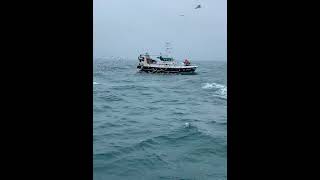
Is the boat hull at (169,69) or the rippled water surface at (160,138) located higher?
the boat hull at (169,69)

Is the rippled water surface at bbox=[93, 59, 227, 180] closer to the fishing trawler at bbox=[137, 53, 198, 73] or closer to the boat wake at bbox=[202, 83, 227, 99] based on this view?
the boat wake at bbox=[202, 83, 227, 99]

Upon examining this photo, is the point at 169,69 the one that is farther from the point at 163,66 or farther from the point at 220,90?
the point at 220,90

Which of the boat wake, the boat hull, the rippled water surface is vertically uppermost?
the boat hull

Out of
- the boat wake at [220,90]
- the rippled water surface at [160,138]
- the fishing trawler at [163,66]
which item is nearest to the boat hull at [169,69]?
the fishing trawler at [163,66]

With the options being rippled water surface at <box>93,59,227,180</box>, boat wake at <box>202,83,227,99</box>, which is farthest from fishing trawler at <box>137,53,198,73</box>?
rippled water surface at <box>93,59,227,180</box>

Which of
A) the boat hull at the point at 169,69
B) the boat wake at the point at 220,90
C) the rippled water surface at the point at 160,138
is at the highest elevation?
the boat hull at the point at 169,69

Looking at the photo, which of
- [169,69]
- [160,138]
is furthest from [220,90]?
[160,138]

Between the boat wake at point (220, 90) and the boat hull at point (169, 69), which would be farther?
the boat hull at point (169, 69)

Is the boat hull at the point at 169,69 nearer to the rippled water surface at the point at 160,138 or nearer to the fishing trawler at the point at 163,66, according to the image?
the fishing trawler at the point at 163,66

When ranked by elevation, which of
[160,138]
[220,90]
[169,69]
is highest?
[169,69]
